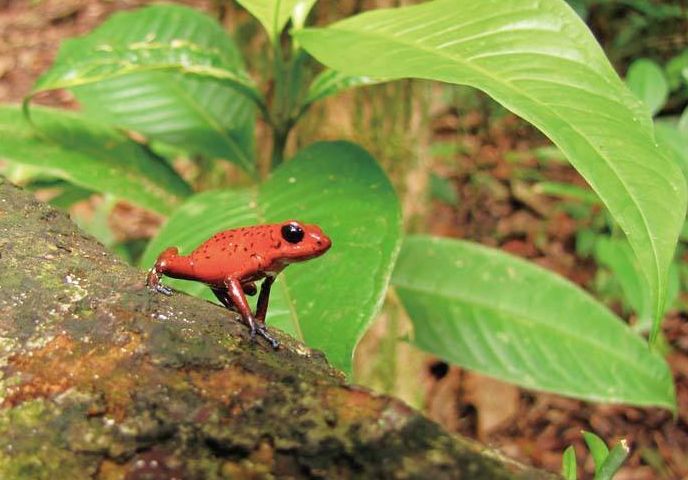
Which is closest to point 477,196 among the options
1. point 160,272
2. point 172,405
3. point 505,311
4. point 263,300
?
point 505,311

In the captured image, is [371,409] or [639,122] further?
[639,122]

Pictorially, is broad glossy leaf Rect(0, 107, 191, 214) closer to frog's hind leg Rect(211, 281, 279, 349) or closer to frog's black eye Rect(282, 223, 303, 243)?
frog's hind leg Rect(211, 281, 279, 349)

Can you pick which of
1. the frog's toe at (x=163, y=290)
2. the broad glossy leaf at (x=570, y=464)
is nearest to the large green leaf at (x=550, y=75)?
the broad glossy leaf at (x=570, y=464)

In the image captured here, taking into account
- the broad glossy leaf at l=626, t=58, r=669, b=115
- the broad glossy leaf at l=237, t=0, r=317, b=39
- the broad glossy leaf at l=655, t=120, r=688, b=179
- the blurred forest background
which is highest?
the broad glossy leaf at l=237, t=0, r=317, b=39

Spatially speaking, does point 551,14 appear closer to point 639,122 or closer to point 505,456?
point 639,122

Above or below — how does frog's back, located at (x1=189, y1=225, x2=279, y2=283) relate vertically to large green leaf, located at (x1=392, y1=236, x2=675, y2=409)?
above

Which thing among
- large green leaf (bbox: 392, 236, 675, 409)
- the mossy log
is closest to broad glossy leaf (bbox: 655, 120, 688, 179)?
large green leaf (bbox: 392, 236, 675, 409)

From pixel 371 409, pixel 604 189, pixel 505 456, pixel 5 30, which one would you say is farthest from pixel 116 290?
pixel 5 30
